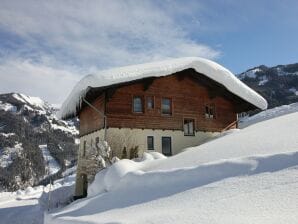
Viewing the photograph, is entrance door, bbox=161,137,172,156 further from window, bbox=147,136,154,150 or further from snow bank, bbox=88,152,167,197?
snow bank, bbox=88,152,167,197

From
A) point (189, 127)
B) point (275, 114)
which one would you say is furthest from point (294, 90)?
point (189, 127)

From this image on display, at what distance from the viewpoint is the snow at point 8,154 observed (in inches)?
6812

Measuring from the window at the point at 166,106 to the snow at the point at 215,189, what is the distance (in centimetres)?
870

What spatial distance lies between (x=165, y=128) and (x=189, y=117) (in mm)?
2061

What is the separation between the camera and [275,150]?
11.7 meters

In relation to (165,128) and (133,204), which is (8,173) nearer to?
(165,128)

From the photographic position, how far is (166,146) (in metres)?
22.9

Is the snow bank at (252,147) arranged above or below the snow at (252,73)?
below

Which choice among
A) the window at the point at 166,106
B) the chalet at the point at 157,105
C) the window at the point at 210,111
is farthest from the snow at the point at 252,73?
the window at the point at 166,106

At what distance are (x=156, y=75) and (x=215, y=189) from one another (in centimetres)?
1290

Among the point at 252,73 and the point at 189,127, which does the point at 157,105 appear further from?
the point at 252,73

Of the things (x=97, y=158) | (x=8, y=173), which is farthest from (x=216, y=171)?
(x=8, y=173)

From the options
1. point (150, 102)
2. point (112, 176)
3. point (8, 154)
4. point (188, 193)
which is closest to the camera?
point (188, 193)

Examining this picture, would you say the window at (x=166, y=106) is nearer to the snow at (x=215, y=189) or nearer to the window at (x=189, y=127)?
the window at (x=189, y=127)
